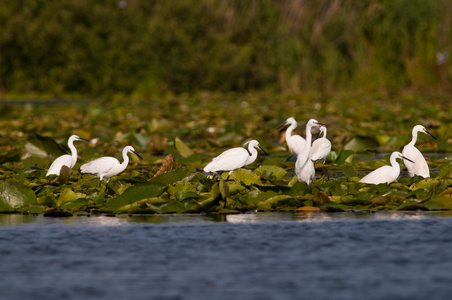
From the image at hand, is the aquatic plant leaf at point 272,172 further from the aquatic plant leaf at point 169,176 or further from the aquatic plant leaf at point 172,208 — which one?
the aquatic plant leaf at point 172,208

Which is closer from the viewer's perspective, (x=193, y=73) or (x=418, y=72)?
(x=418, y=72)

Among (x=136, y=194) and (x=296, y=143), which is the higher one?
(x=296, y=143)

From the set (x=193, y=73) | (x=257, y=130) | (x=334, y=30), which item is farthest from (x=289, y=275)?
(x=193, y=73)

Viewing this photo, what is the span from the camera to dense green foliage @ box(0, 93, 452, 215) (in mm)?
8273

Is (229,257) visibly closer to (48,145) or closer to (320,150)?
(320,150)

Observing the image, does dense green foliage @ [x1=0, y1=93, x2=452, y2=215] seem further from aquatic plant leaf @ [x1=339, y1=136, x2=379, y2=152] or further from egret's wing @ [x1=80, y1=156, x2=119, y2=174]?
egret's wing @ [x1=80, y1=156, x2=119, y2=174]

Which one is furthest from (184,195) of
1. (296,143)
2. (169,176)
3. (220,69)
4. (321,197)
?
(220,69)

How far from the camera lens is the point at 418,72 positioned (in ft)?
104

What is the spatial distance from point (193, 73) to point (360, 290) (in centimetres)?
3019

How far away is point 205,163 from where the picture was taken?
1159cm

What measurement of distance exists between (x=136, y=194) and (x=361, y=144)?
5998 mm

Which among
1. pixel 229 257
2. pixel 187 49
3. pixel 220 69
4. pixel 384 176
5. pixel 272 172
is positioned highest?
pixel 187 49

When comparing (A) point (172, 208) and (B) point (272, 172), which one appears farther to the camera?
(B) point (272, 172)

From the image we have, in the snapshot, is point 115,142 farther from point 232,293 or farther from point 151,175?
point 232,293
